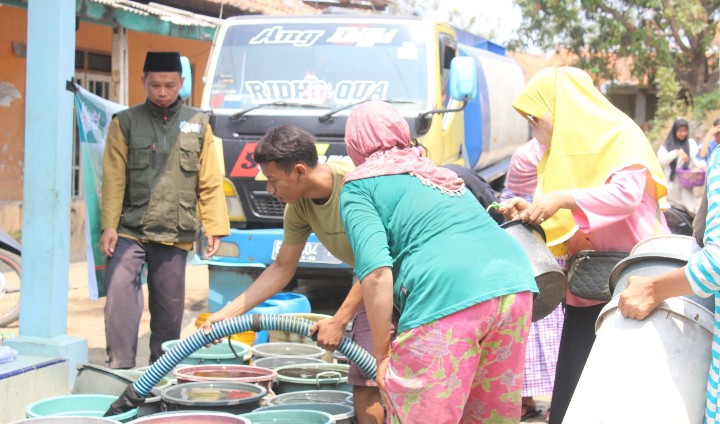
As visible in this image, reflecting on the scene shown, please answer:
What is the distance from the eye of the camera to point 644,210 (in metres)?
3.56

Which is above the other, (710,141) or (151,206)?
(710,141)

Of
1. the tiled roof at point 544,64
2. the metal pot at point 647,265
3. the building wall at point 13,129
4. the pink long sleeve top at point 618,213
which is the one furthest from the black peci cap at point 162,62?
the tiled roof at point 544,64

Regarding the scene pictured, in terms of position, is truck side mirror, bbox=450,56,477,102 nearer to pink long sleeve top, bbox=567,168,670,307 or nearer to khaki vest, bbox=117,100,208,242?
khaki vest, bbox=117,100,208,242

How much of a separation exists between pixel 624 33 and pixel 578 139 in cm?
1943

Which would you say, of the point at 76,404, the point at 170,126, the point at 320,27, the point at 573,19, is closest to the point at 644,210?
the point at 76,404

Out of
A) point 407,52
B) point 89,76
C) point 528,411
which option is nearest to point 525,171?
point 528,411

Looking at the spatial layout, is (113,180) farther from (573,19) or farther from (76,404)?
→ (573,19)

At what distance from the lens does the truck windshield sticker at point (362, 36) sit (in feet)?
24.2

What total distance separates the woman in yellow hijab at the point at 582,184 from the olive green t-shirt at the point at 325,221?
66cm

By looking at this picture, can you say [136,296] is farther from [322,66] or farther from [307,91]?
[322,66]

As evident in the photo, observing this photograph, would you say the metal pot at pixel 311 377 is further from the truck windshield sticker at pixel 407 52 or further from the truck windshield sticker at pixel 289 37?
the truck windshield sticker at pixel 289 37

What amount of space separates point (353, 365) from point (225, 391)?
1.95ft

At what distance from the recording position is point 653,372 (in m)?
2.50

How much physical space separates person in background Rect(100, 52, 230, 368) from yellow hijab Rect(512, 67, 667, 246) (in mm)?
2156
